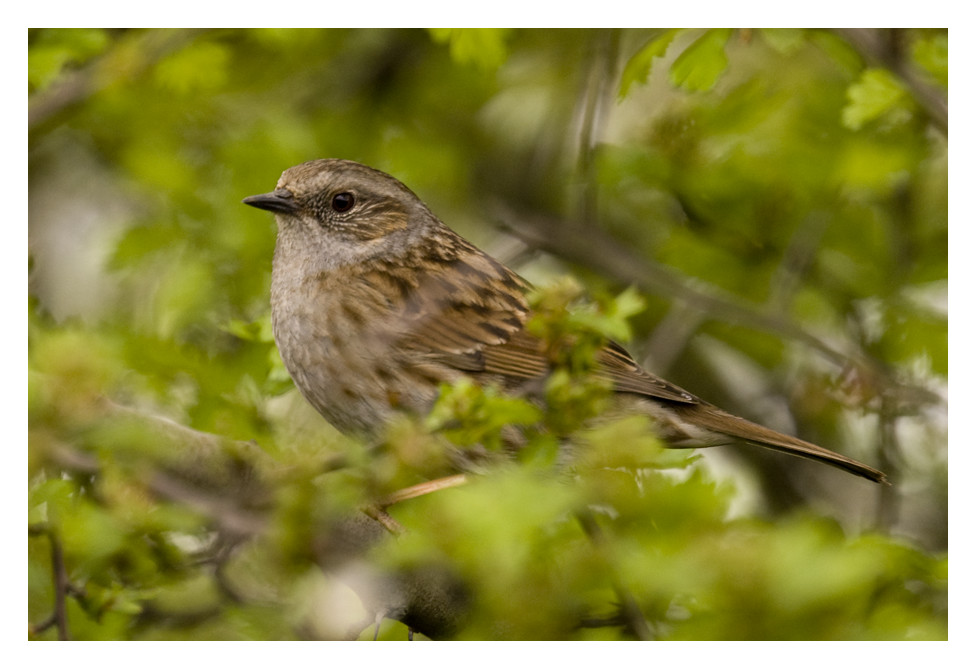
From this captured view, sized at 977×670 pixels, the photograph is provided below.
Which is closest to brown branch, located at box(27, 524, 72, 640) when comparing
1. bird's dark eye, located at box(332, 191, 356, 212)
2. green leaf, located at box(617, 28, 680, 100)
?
bird's dark eye, located at box(332, 191, 356, 212)

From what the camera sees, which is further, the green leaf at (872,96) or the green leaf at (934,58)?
the green leaf at (934,58)

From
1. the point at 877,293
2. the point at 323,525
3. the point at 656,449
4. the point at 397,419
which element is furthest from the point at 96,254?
the point at 877,293

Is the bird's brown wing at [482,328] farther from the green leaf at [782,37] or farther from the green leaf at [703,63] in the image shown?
the green leaf at [782,37]

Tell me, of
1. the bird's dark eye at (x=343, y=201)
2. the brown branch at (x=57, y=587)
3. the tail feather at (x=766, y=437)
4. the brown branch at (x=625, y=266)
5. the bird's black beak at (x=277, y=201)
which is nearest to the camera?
the brown branch at (x=57, y=587)

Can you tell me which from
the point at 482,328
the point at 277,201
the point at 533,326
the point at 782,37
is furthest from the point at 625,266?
the point at 533,326

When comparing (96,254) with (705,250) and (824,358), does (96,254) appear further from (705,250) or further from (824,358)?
(824,358)

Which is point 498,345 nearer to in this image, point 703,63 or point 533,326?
point 533,326

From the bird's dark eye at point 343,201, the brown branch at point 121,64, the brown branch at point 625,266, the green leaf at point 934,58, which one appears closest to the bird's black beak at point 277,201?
the bird's dark eye at point 343,201
